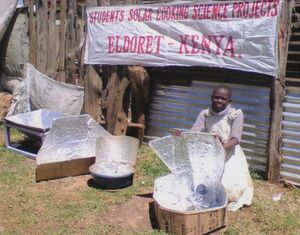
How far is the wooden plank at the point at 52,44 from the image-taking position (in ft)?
25.2

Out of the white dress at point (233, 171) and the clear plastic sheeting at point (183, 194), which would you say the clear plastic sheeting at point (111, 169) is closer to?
the clear plastic sheeting at point (183, 194)

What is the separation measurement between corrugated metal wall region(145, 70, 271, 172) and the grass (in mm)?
381

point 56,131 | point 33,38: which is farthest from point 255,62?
point 33,38

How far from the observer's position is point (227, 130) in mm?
4875

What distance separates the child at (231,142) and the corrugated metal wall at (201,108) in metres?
0.87

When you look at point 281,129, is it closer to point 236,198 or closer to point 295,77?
point 295,77

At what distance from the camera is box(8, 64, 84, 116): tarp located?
297 inches

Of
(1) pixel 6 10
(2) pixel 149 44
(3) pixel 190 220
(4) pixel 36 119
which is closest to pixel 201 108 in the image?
(2) pixel 149 44

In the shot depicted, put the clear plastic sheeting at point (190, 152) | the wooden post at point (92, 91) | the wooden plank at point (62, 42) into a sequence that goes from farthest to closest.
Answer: the wooden plank at point (62, 42) → the wooden post at point (92, 91) → the clear plastic sheeting at point (190, 152)

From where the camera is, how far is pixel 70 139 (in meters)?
6.10

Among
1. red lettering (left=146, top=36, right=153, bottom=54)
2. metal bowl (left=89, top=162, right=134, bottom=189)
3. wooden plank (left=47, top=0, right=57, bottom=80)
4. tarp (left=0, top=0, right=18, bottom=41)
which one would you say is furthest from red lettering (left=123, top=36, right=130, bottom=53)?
tarp (left=0, top=0, right=18, bottom=41)

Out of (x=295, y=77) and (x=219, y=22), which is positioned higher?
(x=219, y=22)

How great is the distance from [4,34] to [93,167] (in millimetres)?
4466

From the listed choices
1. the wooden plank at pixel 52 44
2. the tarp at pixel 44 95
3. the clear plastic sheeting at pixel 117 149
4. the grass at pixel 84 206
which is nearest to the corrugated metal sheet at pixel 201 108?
the grass at pixel 84 206
